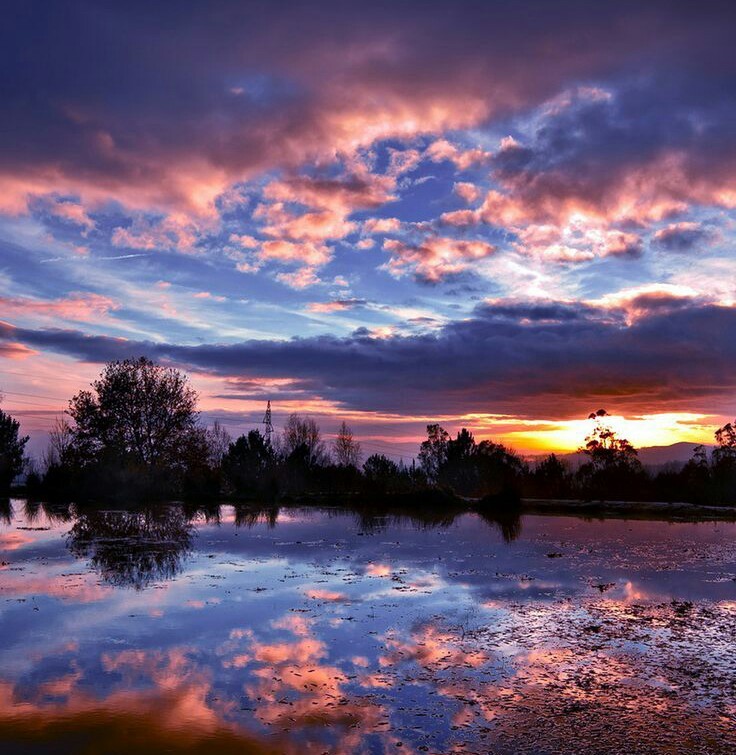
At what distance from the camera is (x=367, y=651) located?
34.9 feet

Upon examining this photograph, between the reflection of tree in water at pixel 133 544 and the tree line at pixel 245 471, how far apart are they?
1443 centimetres

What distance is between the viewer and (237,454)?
207 ft

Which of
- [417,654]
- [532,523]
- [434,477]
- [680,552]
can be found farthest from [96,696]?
[434,477]

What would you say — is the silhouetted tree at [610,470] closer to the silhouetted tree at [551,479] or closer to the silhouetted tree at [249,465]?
the silhouetted tree at [551,479]

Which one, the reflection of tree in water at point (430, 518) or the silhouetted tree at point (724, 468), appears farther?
the silhouetted tree at point (724, 468)

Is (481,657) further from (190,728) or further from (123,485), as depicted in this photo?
(123,485)

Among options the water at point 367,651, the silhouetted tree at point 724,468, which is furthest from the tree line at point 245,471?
the water at point 367,651

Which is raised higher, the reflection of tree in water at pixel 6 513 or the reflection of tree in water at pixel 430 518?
the reflection of tree in water at pixel 6 513

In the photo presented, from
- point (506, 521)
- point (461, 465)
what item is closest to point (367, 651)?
point (506, 521)

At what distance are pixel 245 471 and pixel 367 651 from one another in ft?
158

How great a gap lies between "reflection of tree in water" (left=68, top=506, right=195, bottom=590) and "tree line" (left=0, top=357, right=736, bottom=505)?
14428mm

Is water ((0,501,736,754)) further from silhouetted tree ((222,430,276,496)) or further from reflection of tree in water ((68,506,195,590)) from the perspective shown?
silhouetted tree ((222,430,276,496))

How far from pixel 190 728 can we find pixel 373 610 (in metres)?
6.26

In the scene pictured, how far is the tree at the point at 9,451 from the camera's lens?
64375 mm
